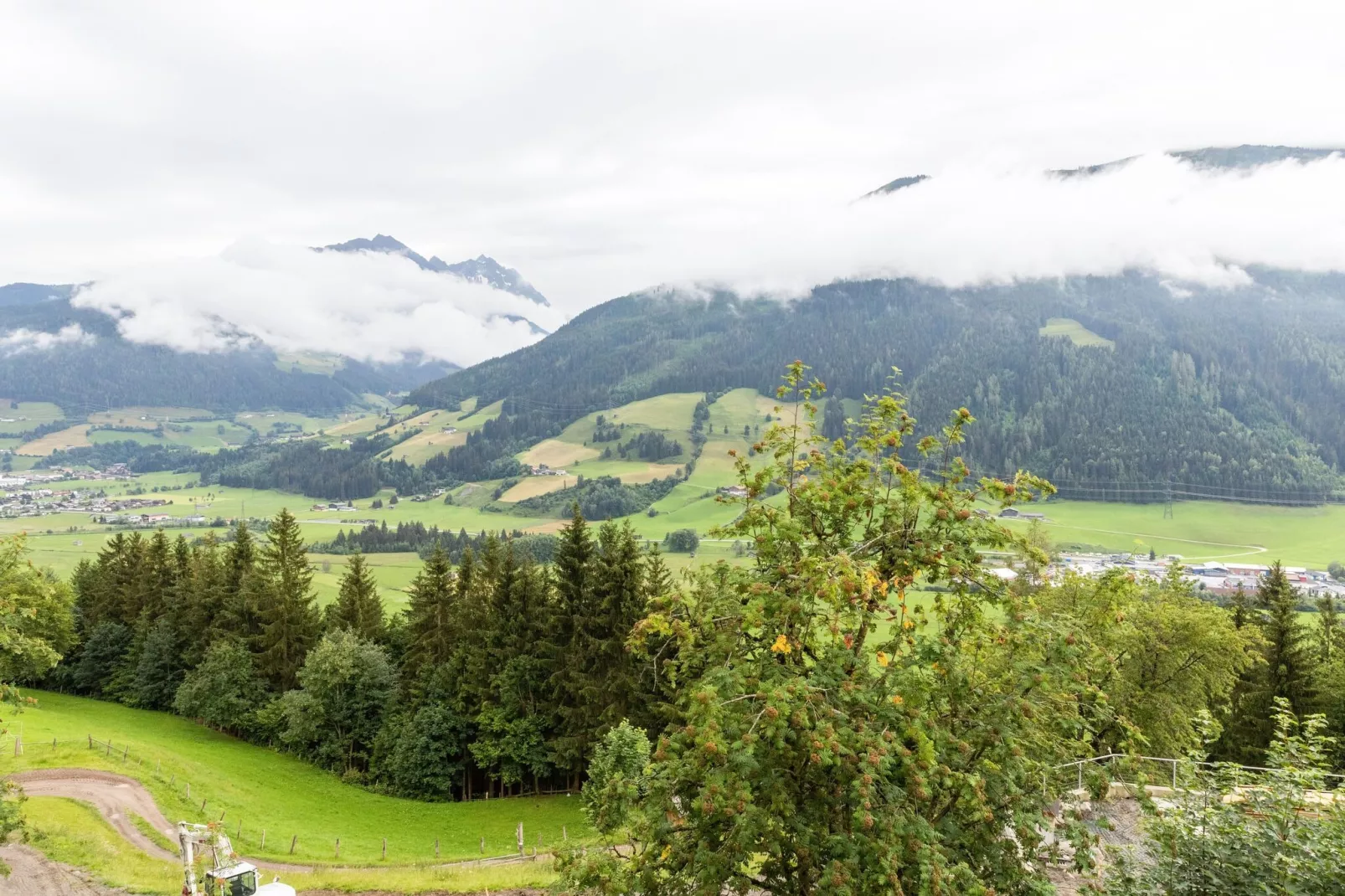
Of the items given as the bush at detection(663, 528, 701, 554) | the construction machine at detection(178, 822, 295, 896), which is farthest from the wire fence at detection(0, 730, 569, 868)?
the bush at detection(663, 528, 701, 554)

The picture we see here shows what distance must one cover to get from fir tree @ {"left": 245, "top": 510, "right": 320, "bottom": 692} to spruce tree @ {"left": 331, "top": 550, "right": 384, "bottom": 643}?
230 cm

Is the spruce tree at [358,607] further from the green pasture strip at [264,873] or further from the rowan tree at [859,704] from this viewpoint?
the rowan tree at [859,704]

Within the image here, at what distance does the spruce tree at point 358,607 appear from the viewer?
58969mm

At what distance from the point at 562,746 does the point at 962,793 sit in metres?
39.6

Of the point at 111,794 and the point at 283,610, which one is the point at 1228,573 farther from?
the point at 111,794

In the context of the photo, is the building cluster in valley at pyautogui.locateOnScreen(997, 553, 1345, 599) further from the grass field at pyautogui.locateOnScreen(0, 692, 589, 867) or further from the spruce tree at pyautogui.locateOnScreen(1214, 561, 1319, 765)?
the grass field at pyautogui.locateOnScreen(0, 692, 589, 867)

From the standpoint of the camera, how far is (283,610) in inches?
2269

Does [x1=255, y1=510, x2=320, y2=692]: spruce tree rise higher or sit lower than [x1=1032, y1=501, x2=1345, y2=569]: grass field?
higher

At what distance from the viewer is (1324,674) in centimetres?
4172

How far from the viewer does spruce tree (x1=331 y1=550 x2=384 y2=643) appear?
193ft

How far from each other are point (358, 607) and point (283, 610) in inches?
209

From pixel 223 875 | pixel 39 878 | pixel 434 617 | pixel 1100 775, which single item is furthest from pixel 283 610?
pixel 1100 775

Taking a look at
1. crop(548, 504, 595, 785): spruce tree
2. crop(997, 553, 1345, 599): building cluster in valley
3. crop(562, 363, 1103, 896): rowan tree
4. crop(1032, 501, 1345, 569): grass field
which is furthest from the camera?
crop(1032, 501, 1345, 569): grass field

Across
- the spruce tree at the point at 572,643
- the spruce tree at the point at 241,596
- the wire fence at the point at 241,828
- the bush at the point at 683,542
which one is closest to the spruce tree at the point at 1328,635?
the spruce tree at the point at 572,643
